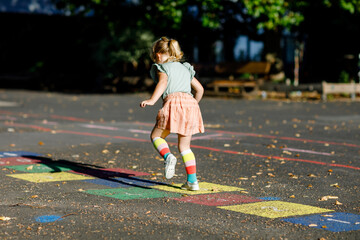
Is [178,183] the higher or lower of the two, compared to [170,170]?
lower

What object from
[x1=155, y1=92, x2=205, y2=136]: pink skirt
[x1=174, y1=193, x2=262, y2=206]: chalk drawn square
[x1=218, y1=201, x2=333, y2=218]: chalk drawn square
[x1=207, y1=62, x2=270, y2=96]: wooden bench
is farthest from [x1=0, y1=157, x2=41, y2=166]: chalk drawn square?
[x1=207, y1=62, x2=270, y2=96]: wooden bench

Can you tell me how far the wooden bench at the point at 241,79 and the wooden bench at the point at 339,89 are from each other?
9.55ft

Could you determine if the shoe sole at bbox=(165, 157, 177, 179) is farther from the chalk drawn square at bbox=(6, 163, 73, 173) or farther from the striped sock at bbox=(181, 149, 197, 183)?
the chalk drawn square at bbox=(6, 163, 73, 173)

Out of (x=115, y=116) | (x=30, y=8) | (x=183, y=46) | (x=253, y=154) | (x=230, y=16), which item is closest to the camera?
(x=253, y=154)

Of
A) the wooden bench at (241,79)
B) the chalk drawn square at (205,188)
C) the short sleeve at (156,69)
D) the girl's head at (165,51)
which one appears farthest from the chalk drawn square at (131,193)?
the wooden bench at (241,79)

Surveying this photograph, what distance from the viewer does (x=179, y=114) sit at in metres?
7.08

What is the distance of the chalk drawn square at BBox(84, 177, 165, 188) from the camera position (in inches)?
297

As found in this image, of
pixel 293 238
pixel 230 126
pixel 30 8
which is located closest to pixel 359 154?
pixel 230 126

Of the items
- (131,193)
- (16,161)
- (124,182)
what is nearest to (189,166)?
(131,193)

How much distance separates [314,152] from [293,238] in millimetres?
5758

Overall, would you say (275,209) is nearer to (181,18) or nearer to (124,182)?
(124,182)

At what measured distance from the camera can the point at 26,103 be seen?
74.9 feet

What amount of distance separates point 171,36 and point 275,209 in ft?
93.1

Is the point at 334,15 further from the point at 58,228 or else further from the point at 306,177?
A: the point at 58,228
